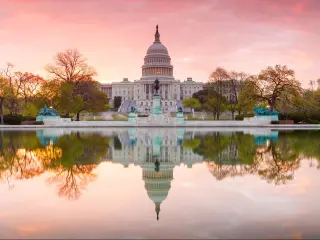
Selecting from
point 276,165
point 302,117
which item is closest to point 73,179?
point 276,165

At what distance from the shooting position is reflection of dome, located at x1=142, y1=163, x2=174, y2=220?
9.60 m

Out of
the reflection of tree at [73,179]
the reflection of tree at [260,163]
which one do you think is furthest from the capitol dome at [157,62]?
the reflection of tree at [73,179]

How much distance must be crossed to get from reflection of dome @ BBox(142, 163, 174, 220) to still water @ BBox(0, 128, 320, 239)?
3 cm

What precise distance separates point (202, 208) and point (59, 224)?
297cm

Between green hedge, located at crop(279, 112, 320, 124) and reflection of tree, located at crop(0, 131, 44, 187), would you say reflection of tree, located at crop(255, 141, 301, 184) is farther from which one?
green hedge, located at crop(279, 112, 320, 124)

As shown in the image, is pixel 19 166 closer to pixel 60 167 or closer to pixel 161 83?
pixel 60 167

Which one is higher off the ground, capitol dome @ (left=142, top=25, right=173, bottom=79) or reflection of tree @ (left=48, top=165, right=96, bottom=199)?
capitol dome @ (left=142, top=25, right=173, bottom=79)

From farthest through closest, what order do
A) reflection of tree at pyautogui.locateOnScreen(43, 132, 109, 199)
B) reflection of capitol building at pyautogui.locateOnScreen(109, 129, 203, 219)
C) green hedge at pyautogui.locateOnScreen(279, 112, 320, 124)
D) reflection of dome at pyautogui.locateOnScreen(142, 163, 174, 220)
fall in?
green hedge at pyautogui.locateOnScreen(279, 112, 320, 124) < reflection of tree at pyautogui.locateOnScreen(43, 132, 109, 199) < reflection of capitol building at pyautogui.locateOnScreen(109, 129, 203, 219) < reflection of dome at pyautogui.locateOnScreen(142, 163, 174, 220)

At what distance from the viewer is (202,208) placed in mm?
8523

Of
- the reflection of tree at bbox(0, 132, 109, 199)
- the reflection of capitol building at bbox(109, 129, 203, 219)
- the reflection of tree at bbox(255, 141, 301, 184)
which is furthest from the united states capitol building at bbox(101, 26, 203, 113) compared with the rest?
the reflection of tree at bbox(255, 141, 301, 184)

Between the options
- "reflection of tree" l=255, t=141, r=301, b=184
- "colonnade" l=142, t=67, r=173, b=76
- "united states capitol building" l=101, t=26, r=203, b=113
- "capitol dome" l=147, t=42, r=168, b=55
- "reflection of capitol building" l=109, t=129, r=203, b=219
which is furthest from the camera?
"colonnade" l=142, t=67, r=173, b=76

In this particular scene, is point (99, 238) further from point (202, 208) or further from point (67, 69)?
point (67, 69)

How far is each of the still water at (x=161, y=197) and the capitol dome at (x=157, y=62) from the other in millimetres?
134161

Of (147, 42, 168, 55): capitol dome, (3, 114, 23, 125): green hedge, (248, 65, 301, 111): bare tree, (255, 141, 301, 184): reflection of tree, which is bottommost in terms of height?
(255, 141, 301, 184): reflection of tree
